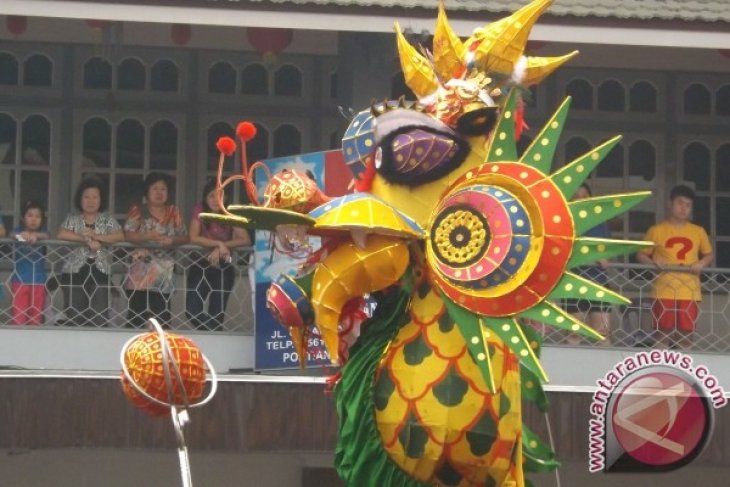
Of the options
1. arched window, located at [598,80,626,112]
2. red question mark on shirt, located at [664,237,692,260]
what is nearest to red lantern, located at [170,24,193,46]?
arched window, located at [598,80,626,112]

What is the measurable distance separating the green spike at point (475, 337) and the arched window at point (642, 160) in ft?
24.5

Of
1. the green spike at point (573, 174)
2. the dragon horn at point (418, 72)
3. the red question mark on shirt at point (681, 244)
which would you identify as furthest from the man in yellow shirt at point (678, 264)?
the green spike at point (573, 174)

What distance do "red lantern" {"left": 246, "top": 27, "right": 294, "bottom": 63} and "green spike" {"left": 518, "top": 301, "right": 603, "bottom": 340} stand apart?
631 cm

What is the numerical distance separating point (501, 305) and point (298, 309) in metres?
0.95

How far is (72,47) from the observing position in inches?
634

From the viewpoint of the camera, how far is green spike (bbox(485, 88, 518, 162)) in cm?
938

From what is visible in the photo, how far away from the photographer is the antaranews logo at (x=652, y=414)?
1241 centimetres

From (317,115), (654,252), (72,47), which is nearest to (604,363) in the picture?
(654,252)

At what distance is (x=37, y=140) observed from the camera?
52.9ft

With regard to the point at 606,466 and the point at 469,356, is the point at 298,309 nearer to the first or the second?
the point at 469,356

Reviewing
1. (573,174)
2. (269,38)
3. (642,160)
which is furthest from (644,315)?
(573,174)

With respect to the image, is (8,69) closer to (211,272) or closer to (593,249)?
(211,272)

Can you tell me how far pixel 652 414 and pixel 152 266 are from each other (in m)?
3.85

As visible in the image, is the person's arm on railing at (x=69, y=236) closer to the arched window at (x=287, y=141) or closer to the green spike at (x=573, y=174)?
the arched window at (x=287, y=141)
